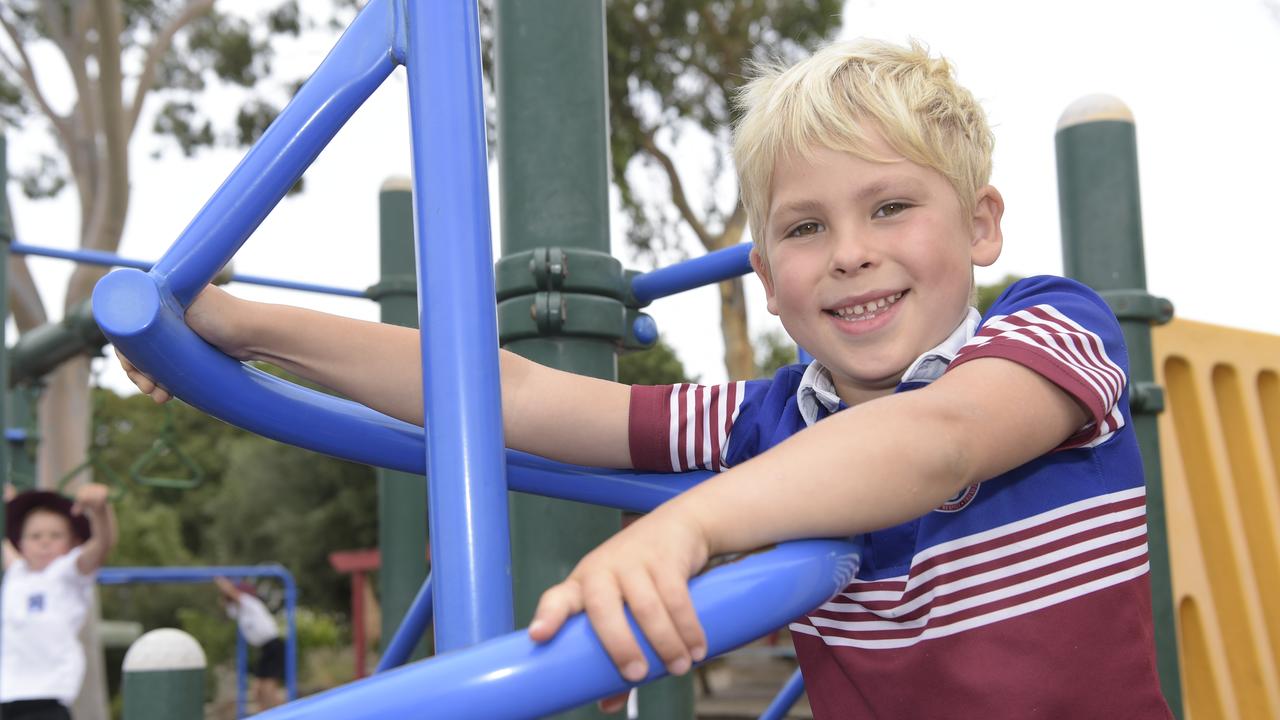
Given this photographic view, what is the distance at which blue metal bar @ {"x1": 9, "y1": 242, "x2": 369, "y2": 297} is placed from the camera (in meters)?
2.42

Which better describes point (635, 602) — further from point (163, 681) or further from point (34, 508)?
point (34, 508)

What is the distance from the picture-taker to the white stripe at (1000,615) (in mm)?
735

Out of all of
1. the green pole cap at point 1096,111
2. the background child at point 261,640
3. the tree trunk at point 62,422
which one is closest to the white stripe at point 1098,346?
the green pole cap at point 1096,111

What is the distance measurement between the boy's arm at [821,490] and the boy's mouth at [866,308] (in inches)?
6.5

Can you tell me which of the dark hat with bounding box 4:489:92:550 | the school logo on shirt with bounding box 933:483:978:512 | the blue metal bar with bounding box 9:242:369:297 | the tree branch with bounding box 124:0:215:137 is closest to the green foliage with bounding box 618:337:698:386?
the tree branch with bounding box 124:0:215:137

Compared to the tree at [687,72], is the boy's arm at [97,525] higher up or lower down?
lower down

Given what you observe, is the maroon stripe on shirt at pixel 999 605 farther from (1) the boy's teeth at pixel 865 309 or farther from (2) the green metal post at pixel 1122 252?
(2) the green metal post at pixel 1122 252

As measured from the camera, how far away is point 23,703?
334 centimetres

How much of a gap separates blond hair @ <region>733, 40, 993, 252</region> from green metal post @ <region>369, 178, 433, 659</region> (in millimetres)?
1279

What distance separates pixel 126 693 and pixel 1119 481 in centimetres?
131

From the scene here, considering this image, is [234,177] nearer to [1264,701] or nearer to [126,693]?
[126,693]

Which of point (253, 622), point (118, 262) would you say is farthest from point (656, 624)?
point (253, 622)

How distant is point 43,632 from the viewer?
11.2 feet

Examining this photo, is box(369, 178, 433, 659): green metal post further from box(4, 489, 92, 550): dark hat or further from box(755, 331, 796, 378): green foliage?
box(755, 331, 796, 378): green foliage
